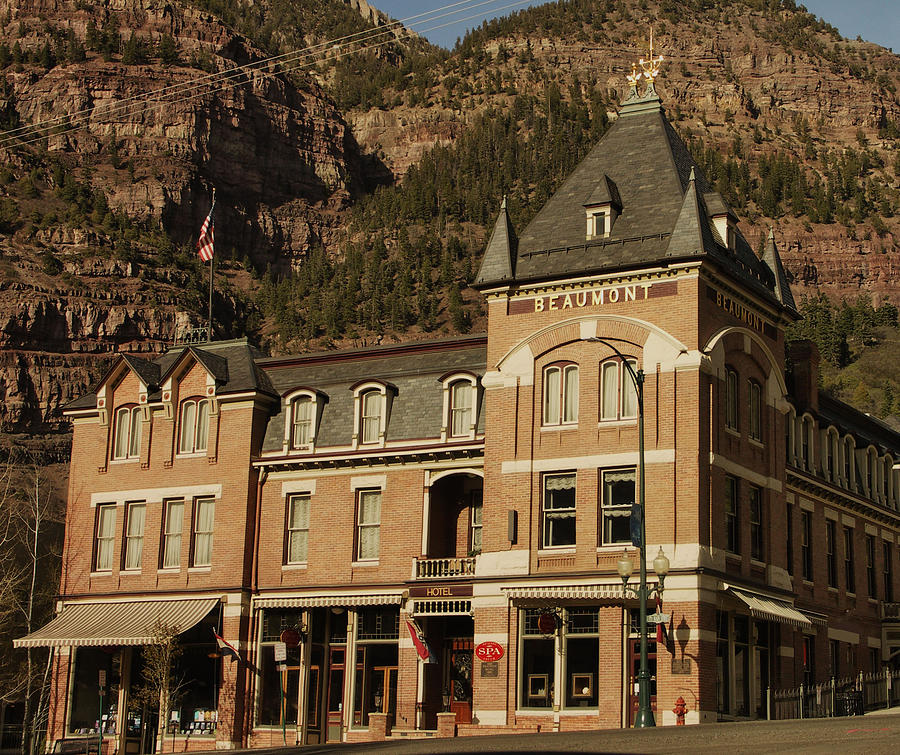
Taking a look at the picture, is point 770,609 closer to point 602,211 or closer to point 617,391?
point 617,391

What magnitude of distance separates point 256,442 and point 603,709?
1631cm

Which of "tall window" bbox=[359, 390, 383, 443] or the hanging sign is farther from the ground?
"tall window" bbox=[359, 390, 383, 443]

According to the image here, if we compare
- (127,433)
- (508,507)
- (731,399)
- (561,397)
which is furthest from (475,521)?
(127,433)

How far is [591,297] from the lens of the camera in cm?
4272

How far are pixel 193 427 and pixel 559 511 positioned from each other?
1512 cm

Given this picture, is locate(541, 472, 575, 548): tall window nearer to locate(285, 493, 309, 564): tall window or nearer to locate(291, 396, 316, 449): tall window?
locate(285, 493, 309, 564): tall window

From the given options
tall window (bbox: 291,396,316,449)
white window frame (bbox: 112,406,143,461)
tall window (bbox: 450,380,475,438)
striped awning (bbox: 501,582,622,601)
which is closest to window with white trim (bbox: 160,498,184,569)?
white window frame (bbox: 112,406,143,461)

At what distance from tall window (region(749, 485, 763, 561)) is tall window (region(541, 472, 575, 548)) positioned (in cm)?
589

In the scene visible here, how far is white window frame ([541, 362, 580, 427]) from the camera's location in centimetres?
4256

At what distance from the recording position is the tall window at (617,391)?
1638 inches

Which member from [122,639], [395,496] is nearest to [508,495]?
[395,496]

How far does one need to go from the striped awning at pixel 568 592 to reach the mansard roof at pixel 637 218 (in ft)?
30.9

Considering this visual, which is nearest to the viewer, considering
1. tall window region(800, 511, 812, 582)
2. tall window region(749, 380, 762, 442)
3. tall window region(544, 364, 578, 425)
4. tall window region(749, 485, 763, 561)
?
tall window region(544, 364, 578, 425)

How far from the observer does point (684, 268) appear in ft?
135
